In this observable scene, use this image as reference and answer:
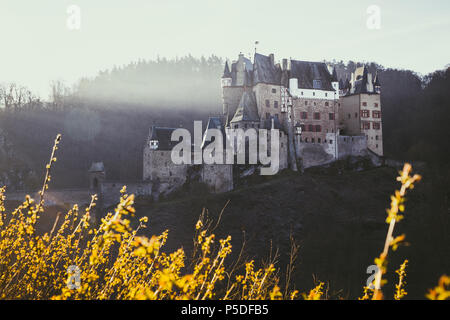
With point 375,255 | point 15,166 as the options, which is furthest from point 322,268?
point 15,166

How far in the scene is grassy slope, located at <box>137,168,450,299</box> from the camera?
103 feet

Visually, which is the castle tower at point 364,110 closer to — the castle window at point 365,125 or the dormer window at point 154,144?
the castle window at point 365,125

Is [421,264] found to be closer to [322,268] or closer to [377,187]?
[322,268]

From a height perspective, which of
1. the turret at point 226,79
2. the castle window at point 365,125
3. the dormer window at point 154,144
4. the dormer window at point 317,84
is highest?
the turret at point 226,79

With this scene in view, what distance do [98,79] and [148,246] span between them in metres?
96.3

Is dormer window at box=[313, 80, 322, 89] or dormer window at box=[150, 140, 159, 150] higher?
dormer window at box=[313, 80, 322, 89]

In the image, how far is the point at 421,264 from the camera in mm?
31328

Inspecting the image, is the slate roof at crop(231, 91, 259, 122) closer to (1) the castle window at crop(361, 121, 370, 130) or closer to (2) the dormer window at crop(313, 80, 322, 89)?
(2) the dormer window at crop(313, 80, 322, 89)

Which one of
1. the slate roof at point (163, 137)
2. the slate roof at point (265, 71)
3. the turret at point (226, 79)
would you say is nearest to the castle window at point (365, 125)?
the slate roof at point (265, 71)

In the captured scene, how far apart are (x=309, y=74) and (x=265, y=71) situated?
5.27m

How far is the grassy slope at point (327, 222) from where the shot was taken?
103 ft

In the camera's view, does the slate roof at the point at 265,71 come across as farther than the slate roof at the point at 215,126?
Yes

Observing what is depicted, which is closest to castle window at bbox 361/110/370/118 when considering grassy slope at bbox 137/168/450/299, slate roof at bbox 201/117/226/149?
grassy slope at bbox 137/168/450/299
